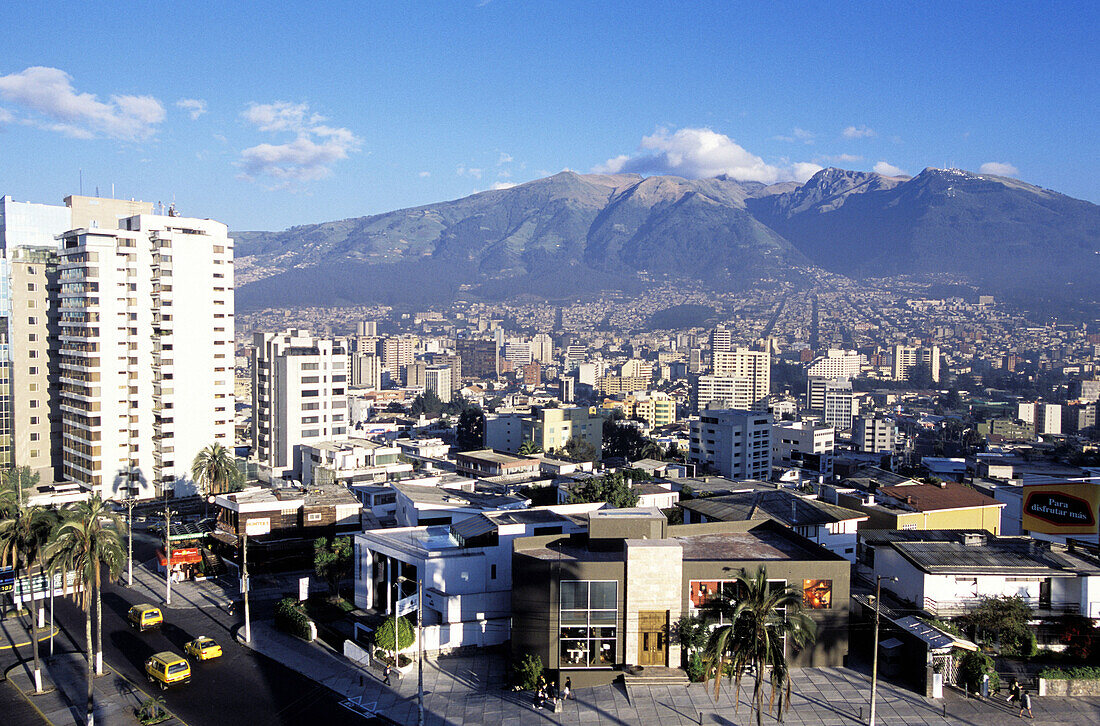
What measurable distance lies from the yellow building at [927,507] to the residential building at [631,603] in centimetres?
1648

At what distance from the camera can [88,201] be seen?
6581 cm

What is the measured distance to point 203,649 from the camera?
87.1 ft

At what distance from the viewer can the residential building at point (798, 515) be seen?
34750 mm

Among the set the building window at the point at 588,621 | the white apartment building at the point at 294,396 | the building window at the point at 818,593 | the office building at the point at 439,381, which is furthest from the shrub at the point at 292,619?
the office building at the point at 439,381

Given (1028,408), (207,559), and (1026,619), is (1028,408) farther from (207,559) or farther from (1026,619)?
(207,559)

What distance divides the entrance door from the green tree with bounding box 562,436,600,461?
50.9m

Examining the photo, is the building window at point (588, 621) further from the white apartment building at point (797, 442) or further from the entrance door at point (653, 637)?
the white apartment building at point (797, 442)

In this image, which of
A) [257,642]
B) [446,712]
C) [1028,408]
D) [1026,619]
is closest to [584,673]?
[446,712]

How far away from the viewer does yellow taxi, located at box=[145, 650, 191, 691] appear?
80.1 ft

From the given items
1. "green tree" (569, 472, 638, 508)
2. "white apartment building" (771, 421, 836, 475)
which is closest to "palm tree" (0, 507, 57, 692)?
"green tree" (569, 472, 638, 508)

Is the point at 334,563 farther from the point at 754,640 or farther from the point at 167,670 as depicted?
the point at 754,640

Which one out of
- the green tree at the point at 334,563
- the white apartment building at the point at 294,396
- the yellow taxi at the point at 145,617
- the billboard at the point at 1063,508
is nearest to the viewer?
the yellow taxi at the point at 145,617

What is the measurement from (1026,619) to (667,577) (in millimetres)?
11356

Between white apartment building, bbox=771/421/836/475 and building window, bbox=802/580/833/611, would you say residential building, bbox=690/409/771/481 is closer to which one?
white apartment building, bbox=771/421/836/475
